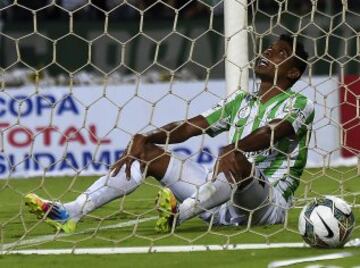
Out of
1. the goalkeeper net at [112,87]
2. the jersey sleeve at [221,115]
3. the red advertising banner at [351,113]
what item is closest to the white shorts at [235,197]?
the jersey sleeve at [221,115]

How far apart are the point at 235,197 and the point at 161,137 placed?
1.90 feet

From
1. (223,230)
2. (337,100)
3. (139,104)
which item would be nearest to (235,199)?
(223,230)

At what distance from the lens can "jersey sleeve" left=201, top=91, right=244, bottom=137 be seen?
22.1 feet

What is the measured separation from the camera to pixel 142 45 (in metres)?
11.9

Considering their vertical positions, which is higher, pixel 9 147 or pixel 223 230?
pixel 223 230

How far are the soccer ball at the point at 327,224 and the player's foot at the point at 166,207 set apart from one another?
2.63 ft

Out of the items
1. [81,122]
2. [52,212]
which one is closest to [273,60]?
[52,212]

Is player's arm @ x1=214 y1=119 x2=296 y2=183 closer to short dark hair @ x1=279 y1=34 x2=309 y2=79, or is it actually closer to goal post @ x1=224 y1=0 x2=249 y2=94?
short dark hair @ x1=279 y1=34 x2=309 y2=79

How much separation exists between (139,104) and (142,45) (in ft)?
2.35

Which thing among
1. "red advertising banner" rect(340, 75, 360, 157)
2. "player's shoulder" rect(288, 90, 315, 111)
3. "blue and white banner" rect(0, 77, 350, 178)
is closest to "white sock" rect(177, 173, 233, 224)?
"player's shoulder" rect(288, 90, 315, 111)

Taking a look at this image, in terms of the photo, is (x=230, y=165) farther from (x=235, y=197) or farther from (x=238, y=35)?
(x=238, y=35)

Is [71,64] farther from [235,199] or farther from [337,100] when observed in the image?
[235,199]

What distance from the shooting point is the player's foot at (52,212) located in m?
6.19

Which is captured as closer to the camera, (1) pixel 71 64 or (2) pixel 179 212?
(2) pixel 179 212
